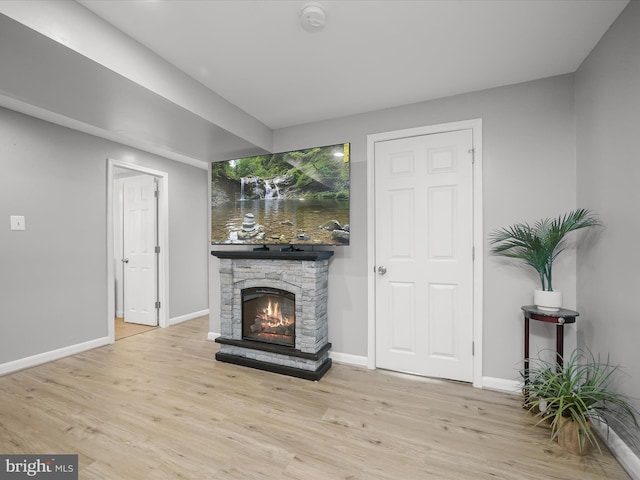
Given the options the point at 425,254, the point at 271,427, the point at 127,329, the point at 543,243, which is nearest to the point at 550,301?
the point at 543,243

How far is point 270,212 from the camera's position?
9.20 feet

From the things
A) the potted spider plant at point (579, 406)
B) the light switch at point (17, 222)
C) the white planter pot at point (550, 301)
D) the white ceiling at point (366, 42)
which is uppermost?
the white ceiling at point (366, 42)

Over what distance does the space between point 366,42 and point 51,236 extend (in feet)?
11.4

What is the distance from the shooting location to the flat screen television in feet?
8.38

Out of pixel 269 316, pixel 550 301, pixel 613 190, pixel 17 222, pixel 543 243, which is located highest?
pixel 613 190

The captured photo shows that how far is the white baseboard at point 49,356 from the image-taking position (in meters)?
2.64

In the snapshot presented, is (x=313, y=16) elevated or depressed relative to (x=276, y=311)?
elevated

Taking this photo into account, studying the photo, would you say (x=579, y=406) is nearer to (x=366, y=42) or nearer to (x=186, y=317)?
(x=366, y=42)

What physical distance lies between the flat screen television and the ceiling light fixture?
37.8 inches

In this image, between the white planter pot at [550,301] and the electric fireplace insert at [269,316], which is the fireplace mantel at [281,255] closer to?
the electric fireplace insert at [269,316]

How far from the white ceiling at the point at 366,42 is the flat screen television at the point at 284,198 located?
0.58m

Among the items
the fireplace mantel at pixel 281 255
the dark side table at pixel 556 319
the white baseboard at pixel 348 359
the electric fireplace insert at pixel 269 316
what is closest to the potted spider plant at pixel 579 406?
the dark side table at pixel 556 319

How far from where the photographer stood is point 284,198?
9.00ft

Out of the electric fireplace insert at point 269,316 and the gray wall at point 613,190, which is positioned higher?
the gray wall at point 613,190
